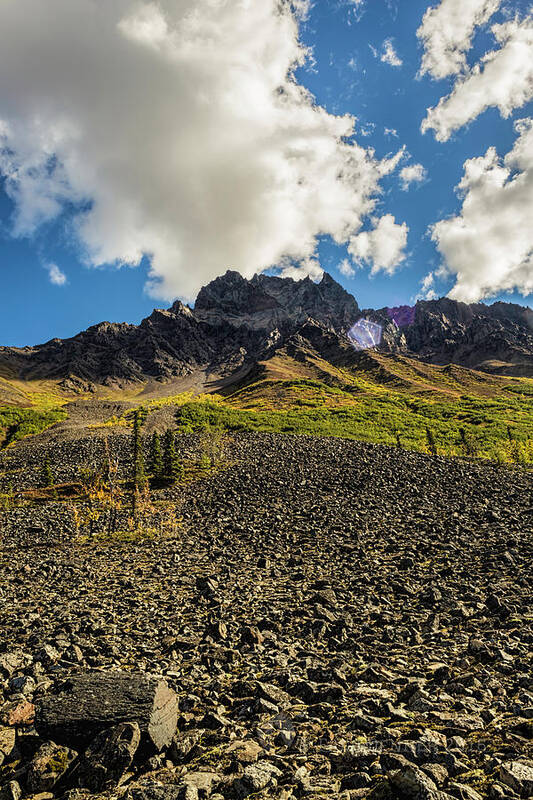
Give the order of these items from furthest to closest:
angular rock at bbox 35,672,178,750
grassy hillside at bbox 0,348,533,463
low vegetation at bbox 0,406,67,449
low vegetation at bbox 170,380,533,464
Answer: low vegetation at bbox 0,406,67,449 < grassy hillside at bbox 0,348,533,463 < low vegetation at bbox 170,380,533,464 < angular rock at bbox 35,672,178,750

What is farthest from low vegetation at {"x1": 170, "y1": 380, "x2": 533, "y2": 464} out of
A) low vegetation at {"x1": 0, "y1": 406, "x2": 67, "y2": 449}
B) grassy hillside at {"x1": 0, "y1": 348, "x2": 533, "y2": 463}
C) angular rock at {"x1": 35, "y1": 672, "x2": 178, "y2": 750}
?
angular rock at {"x1": 35, "y1": 672, "x2": 178, "y2": 750}

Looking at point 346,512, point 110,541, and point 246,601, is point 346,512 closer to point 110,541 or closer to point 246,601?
point 246,601

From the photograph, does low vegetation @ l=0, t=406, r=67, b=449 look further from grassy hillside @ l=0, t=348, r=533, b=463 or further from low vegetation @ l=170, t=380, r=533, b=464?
low vegetation @ l=170, t=380, r=533, b=464

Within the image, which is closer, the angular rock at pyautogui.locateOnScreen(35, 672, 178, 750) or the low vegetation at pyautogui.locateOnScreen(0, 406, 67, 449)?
the angular rock at pyautogui.locateOnScreen(35, 672, 178, 750)

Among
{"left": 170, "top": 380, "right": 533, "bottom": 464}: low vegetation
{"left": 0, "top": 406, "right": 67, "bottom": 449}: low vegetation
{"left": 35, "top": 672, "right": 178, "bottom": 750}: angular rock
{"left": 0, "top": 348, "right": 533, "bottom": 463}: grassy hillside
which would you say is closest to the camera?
{"left": 35, "top": 672, "right": 178, "bottom": 750}: angular rock

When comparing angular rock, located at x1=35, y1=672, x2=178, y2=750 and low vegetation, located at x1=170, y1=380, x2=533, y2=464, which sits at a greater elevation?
low vegetation, located at x1=170, y1=380, x2=533, y2=464

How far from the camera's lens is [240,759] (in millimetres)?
5961

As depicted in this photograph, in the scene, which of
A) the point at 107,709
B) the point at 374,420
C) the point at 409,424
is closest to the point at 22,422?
the point at 374,420

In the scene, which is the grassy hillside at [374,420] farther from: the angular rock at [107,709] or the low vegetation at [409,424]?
the angular rock at [107,709]

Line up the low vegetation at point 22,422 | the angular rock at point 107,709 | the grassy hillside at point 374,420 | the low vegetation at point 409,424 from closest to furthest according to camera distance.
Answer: the angular rock at point 107,709, the low vegetation at point 409,424, the grassy hillside at point 374,420, the low vegetation at point 22,422

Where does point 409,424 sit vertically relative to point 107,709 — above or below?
above

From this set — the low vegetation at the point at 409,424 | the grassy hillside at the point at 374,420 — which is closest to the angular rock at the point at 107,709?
the low vegetation at the point at 409,424

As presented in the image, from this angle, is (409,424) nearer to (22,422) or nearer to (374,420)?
(374,420)

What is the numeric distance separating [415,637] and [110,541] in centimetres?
2025
